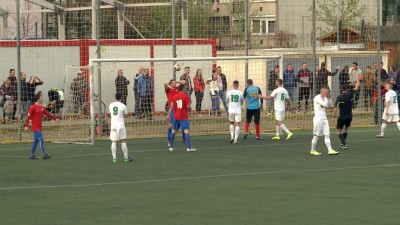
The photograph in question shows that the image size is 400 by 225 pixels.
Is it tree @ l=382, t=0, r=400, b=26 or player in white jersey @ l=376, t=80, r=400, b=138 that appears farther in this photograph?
tree @ l=382, t=0, r=400, b=26

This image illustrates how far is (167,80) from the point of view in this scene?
36.9 metres

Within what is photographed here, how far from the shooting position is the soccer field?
1698 centimetres

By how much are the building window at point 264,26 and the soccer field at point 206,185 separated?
120 ft

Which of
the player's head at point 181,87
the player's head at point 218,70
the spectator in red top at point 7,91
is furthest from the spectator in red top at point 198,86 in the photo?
the player's head at point 181,87

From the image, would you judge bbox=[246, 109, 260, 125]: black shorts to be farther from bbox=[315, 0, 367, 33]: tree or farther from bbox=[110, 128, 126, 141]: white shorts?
bbox=[315, 0, 367, 33]: tree

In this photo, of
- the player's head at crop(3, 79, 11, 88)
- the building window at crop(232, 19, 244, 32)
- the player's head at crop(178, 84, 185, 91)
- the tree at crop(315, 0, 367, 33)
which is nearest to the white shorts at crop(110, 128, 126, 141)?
the player's head at crop(178, 84, 185, 91)

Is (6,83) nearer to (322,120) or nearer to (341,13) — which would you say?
(322,120)

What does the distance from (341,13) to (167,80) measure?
2545 cm

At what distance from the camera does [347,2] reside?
60688mm

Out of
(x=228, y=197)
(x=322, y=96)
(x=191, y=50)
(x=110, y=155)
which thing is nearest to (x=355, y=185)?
(x=228, y=197)

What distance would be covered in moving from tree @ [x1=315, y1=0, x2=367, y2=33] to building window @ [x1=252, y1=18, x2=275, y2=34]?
5.30m

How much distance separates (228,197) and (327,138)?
8213mm

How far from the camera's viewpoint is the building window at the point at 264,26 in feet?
222

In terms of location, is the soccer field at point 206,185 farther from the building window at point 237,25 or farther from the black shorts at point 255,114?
the building window at point 237,25
